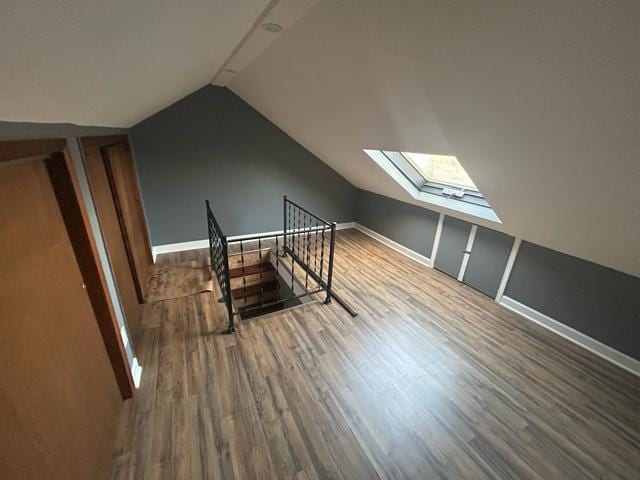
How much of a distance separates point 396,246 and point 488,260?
145 centimetres

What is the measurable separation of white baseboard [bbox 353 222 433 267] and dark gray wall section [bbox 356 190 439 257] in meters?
0.05

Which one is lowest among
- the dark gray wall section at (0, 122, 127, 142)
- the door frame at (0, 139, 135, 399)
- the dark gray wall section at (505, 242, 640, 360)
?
the dark gray wall section at (505, 242, 640, 360)

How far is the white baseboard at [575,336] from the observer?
7.07 ft

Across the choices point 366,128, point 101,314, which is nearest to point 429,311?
point 366,128

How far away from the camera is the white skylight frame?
9.34 ft

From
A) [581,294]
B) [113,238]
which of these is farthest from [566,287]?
[113,238]

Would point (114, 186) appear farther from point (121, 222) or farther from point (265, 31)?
point (265, 31)

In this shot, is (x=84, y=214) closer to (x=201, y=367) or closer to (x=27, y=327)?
(x=27, y=327)

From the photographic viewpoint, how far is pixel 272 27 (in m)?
1.47

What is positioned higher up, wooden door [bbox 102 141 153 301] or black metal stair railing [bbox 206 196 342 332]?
wooden door [bbox 102 141 153 301]

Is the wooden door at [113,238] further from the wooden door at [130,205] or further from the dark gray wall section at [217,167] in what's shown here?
the dark gray wall section at [217,167]

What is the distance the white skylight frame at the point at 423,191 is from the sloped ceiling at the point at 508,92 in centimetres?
46

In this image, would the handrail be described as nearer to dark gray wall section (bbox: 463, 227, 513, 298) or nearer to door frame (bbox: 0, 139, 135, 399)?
door frame (bbox: 0, 139, 135, 399)

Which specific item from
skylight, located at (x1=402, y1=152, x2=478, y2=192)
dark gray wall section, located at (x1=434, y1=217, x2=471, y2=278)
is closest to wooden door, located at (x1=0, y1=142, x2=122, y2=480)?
skylight, located at (x1=402, y1=152, x2=478, y2=192)
